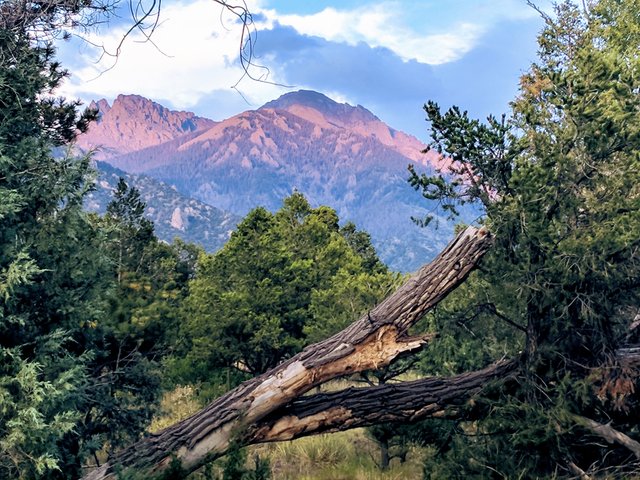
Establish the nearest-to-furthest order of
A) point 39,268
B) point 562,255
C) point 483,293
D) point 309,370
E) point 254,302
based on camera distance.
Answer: point 562,255, point 309,370, point 39,268, point 483,293, point 254,302

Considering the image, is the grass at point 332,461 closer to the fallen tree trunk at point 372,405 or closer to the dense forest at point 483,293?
the dense forest at point 483,293

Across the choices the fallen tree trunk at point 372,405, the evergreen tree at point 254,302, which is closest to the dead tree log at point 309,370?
the fallen tree trunk at point 372,405

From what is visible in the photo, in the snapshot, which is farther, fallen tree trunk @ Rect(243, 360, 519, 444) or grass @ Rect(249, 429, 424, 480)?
grass @ Rect(249, 429, 424, 480)

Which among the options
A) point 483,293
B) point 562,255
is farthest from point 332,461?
point 562,255

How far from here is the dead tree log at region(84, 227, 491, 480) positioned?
6.05 metres

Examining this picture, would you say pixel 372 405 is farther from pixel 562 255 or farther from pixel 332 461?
pixel 332 461

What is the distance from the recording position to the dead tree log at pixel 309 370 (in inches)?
238

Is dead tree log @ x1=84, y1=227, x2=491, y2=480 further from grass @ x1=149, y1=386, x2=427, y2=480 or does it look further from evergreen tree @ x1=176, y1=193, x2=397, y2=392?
evergreen tree @ x1=176, y1=193, x2=397, y2=392

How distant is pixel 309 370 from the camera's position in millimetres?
6254

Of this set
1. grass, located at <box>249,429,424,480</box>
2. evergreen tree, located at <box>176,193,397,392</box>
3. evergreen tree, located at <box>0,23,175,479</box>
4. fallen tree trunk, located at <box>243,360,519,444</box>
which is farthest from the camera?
evergreen tree, located at <box>176,193,397,392</box>

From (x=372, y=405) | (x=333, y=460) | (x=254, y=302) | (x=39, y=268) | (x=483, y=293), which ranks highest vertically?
(x=39, y=268)

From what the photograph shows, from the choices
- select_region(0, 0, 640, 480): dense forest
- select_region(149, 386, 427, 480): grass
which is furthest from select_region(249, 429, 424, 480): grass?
select_region(0, 0, 640, 480): dense forest

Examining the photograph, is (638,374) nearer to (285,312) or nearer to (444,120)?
(444,120)

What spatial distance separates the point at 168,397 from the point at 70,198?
13.3m
